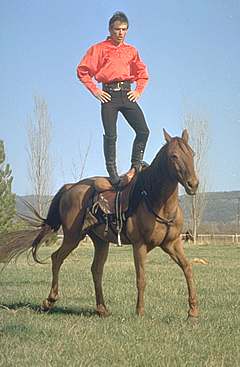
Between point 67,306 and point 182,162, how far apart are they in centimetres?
335

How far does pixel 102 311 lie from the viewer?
333 inches

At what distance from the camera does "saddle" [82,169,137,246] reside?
8078mm

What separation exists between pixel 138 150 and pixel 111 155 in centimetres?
37

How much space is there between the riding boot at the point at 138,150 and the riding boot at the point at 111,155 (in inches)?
10.3

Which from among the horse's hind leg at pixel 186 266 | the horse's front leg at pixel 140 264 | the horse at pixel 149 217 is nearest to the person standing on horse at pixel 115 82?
the horse at pixel 149 217

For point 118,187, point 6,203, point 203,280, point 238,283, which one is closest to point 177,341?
point 118,187

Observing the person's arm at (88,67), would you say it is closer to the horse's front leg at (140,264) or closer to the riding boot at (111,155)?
the riding boot at (111,155)

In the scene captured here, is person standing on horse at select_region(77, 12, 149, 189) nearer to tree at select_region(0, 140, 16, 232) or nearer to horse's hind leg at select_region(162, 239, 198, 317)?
horse's hind leg at select_region(162, 239, 198, 317)

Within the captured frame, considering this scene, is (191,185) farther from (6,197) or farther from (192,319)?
(6,197)

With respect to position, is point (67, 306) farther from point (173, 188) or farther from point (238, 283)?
point (238, 283)

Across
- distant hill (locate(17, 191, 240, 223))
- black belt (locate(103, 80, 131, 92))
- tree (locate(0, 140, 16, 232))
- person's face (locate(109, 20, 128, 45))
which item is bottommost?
distant hill (locate(17, 191, 240, 223))

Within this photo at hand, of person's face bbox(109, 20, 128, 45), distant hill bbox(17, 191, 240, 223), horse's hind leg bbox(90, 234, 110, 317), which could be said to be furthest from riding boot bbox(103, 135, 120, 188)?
distant hill bbox(17, 191, 240, 223)

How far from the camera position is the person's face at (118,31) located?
8.16 meters

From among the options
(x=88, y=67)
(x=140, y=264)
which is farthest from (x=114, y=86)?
(x=140, y=264)
